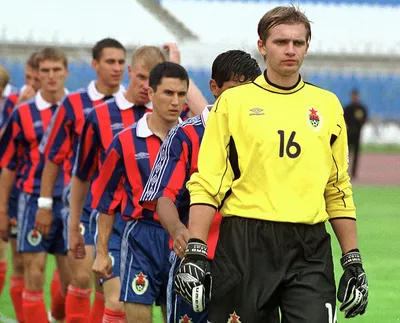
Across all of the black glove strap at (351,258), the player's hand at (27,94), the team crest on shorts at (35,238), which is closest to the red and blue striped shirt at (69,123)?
the team crest on shorts at (35,238)

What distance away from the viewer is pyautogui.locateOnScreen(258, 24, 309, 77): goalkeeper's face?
4672 millimetres

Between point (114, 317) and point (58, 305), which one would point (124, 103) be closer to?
point (114, 317)

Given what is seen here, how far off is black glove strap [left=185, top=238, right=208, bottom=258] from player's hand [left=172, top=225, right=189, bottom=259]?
366 millimetres

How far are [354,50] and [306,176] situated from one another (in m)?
33.9

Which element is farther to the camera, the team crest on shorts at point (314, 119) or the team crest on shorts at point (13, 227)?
the team crest on shorts at point (13, 227)

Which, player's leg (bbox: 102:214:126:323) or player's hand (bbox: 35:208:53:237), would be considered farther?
Result: player's hand (bbox: 35:208:53:237)

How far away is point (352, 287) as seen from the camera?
471 centimetres

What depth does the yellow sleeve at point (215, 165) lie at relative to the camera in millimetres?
4672

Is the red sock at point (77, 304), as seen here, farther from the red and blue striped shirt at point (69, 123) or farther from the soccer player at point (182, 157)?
the soccer player at point (182, 157)

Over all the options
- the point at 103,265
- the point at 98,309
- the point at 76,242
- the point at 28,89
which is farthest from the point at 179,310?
the point at 28,89

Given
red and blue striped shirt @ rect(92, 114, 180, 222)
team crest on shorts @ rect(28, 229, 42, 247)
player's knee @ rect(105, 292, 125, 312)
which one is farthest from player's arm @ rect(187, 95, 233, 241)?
team crest on shorts @ rect(28, 229, 42, 247)

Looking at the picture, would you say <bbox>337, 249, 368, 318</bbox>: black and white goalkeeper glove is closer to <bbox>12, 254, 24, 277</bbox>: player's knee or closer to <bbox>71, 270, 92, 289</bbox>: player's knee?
<bbox>71, 270, 92, 289</bbox>: player's knee

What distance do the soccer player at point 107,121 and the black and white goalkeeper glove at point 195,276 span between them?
8.51 feet

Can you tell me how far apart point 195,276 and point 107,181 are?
210 centimetres
